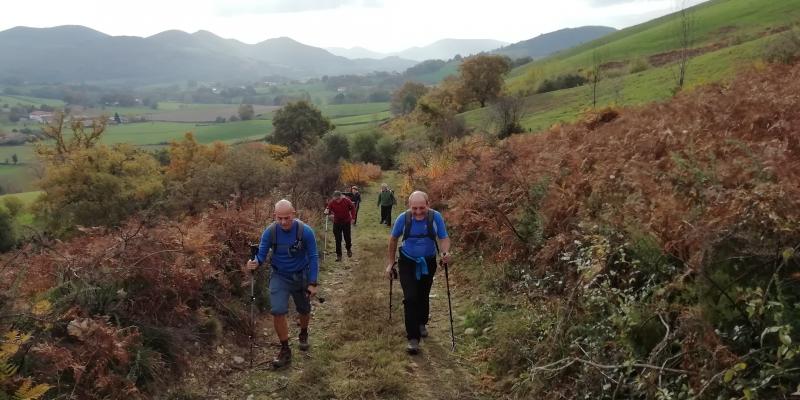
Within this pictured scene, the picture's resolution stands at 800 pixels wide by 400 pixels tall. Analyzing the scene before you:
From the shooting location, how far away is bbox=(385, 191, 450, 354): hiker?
719cm

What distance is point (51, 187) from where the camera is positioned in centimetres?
3744

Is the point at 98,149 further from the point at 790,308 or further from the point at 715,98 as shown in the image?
the point at 790,308

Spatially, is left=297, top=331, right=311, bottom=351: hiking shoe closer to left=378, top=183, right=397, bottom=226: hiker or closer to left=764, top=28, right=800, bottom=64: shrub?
left=378, top=183, right=397, bottom=226: hiker

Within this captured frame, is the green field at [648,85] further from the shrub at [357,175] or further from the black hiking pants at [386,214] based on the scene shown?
the black hiking pants at [386,214]

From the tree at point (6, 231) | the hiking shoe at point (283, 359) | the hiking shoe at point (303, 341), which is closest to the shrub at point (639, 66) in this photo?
the hiking shoe at point (303, 341)

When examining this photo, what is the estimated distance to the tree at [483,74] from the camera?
5941 centimetres

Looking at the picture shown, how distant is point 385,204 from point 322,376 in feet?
39.2

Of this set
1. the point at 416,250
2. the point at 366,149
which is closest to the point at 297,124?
the point at 366,149

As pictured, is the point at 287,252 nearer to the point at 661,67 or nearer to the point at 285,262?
the point at 285,262

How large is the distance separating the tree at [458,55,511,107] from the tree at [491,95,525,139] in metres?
27.2

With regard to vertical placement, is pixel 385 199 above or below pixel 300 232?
below

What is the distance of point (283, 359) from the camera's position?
7.00 metres

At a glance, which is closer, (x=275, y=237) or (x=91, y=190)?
(x=275, y=237)

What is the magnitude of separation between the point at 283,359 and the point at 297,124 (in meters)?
59.8
